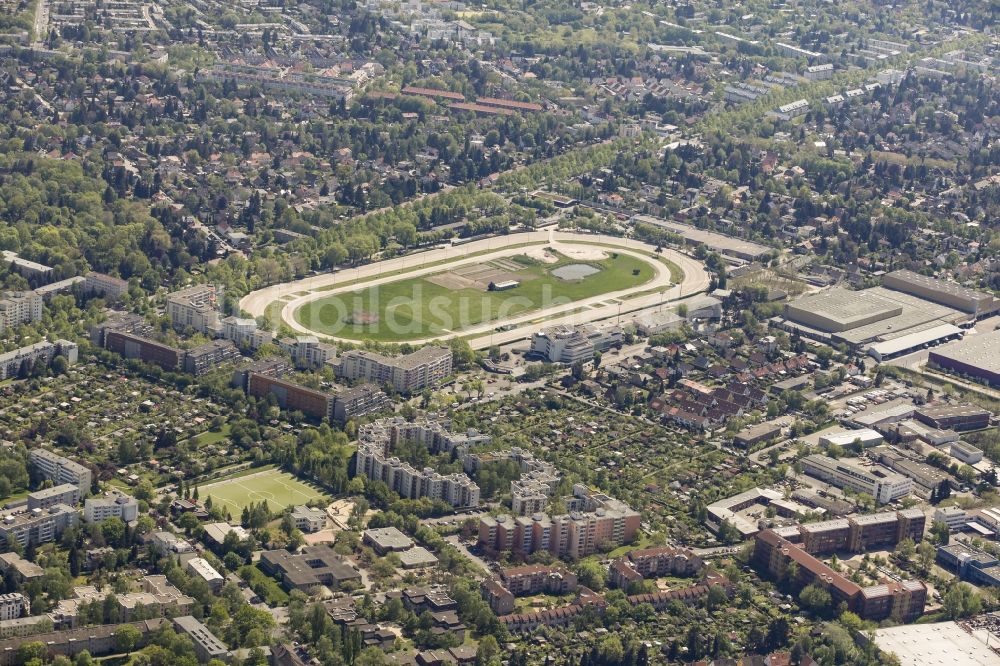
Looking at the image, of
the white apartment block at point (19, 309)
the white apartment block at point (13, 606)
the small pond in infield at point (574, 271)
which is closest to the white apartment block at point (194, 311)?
the white apartment block at point (19, 309)

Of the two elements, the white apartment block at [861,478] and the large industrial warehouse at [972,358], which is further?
the large industrial warehouse at [972,358]

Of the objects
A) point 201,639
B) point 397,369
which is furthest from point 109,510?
point 397,369

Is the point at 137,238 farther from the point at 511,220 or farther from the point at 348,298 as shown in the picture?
the point at 511,220

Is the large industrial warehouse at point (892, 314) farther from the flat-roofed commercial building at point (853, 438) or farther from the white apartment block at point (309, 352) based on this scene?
the white apartment block at point (309, 352)

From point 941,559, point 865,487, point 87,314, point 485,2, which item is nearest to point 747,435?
point 865,487

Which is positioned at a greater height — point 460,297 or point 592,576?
point 592,576

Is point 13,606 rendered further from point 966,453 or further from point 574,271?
point 574,271
